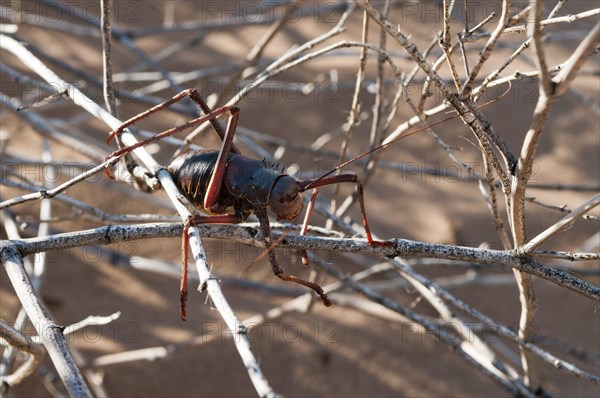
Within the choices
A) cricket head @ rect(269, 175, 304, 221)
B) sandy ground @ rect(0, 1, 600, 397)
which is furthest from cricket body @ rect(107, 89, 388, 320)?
sandy ground @ rect(0, 1, 600, 397)

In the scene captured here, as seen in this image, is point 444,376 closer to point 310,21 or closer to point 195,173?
point 195,173

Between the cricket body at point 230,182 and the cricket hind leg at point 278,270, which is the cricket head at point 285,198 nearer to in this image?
the cricket body at point 230,182

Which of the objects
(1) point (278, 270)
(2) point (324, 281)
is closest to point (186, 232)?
(1) point (278, 270)

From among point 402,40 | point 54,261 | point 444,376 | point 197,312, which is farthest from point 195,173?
point 444,376

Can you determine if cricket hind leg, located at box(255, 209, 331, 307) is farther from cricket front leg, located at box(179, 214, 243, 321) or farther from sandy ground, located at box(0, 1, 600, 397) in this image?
sandy ground, located at box(0, 1, 600, 397)

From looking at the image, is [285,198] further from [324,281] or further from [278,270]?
[324,281]

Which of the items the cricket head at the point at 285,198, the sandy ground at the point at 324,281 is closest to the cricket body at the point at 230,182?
the cricket head at the point at 285,198
